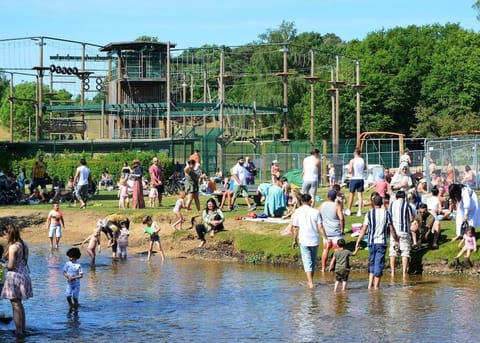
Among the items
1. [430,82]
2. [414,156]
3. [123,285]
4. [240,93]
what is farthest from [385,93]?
[123,285]

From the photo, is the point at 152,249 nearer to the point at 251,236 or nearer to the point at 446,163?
the point at 251,236

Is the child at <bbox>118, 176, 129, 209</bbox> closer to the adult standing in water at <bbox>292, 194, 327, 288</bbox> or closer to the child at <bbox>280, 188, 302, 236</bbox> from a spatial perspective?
the child at <bbox>280, 188, 302, 236</bbox>

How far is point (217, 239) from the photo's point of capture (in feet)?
89.8

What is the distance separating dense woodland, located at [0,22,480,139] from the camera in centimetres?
8356

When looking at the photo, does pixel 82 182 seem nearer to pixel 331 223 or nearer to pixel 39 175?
pixel 39 175

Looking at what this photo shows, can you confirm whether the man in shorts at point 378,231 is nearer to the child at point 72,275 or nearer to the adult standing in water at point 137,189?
the child at point 72,275

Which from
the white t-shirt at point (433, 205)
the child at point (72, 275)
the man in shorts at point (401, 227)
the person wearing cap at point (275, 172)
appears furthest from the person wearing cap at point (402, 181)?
the child at point (72, 275)

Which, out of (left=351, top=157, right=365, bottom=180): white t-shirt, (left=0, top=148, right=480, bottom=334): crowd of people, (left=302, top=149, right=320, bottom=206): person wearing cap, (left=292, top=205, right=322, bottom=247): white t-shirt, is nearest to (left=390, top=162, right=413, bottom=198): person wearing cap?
(left=0, top=148, right=480, bottom=334): crowd of people

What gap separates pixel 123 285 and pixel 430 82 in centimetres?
6767

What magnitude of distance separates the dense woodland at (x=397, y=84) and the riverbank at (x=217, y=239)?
45201mm

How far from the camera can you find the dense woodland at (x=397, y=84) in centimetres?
8356

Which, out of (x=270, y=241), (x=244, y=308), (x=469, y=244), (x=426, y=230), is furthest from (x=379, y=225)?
(x=270, y=241)

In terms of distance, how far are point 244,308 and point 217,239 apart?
9.19 meters

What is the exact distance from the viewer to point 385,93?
8650cm
